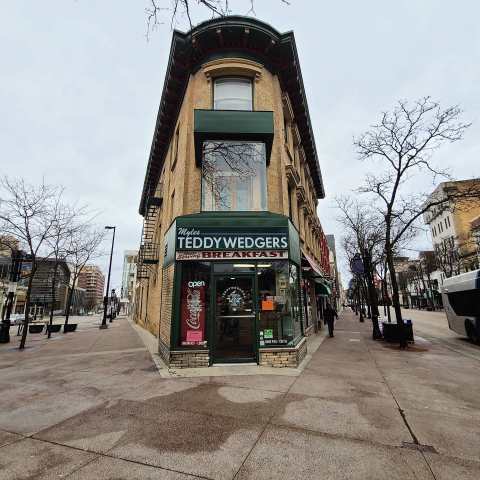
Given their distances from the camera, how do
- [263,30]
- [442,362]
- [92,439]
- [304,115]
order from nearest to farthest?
[92,439] < [442,362] < [263,30] < [304,115]

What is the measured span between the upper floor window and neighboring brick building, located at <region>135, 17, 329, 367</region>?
0.13 feet

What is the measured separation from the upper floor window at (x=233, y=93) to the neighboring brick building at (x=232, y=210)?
4 cm

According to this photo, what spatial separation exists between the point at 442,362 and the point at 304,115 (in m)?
12.7

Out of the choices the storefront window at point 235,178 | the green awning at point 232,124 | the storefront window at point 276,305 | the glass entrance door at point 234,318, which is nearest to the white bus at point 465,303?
the storefront window at point 276,305

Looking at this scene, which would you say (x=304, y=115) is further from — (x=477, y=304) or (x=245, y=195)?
(x=477, y=304)

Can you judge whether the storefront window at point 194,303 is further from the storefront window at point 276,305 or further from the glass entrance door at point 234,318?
the storefront window at point 276,305

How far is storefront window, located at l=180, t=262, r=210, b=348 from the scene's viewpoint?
8.34 meters

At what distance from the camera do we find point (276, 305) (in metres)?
8.79

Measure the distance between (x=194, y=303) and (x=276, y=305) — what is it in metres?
2.50

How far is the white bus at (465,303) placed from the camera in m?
13.2

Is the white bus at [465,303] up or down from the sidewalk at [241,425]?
up

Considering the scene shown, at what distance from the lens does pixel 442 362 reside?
955 centimetres

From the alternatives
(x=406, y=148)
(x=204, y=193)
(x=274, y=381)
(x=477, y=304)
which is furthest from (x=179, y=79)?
(x=477, y=304)

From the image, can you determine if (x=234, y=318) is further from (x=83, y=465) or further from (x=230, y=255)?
(x=83, y=465)
